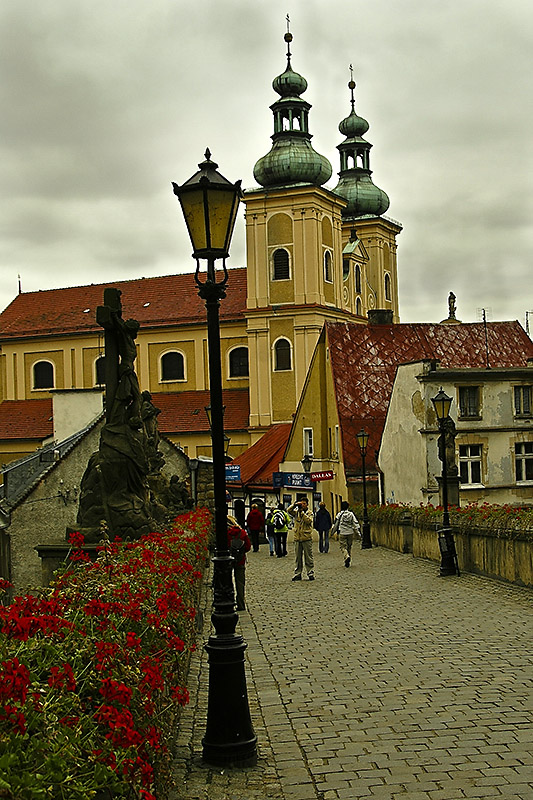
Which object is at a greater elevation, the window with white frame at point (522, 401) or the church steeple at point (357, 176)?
the church steeple at point (357, 176)

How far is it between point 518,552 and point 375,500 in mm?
22872

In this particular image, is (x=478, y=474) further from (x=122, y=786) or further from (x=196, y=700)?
(x=122, y=786)

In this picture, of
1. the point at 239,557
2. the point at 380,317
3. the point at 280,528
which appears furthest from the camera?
the point at 380,317

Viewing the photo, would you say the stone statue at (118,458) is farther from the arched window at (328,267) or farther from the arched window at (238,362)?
the arched window at (238,362)

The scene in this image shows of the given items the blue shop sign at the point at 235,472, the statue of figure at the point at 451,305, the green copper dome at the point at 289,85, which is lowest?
the blue shop sign at the point at 235,472

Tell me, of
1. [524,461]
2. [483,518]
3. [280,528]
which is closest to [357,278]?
[524,461]

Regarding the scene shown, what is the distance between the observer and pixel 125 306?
73.9m

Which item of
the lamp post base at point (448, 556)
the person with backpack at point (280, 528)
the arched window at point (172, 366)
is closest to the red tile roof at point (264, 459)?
the arched window at point (172, 366)

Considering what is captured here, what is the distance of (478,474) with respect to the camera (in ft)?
118

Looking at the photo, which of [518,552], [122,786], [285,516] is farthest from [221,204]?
[285,516]

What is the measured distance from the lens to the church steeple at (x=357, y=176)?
7819 cm

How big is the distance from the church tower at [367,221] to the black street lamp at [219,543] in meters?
65.1

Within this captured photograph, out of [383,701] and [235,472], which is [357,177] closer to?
[235,472]

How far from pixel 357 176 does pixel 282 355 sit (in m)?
23.2
